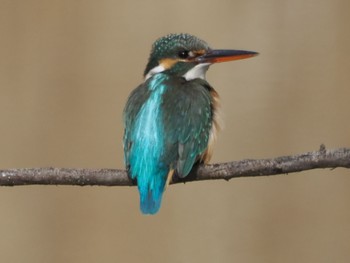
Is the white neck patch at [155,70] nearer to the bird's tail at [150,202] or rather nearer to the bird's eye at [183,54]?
the bird's eye at [183,54]

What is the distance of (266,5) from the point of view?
13.1 feet

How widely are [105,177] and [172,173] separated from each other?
258 millimetres

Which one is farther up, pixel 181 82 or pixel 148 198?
pixel 181 82

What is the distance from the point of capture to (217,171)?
2.36 m

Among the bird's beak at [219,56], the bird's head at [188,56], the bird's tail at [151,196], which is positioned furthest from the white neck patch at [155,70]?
the bird's tail at [151,196]

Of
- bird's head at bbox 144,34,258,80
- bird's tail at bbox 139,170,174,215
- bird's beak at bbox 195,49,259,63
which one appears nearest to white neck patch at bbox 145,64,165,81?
bird's head at bbox 144,34,258,80

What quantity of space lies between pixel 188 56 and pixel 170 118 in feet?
1.09

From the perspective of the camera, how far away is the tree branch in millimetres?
2277

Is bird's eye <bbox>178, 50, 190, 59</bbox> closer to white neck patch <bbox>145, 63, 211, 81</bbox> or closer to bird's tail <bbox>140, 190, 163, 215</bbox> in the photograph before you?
white neck patch <bbox>145, 63, 211, 81</bbox>

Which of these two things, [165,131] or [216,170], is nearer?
[216,170]

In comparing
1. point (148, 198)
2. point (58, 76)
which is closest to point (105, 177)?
point (148, 198)

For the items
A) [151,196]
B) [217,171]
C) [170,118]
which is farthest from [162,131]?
[217,171]

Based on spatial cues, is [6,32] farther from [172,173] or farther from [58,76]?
[172,173]

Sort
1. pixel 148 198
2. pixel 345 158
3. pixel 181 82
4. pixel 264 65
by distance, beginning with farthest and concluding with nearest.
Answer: pixel 264 65, pixel 181 82, pixel 148 198, pixel 345 158
